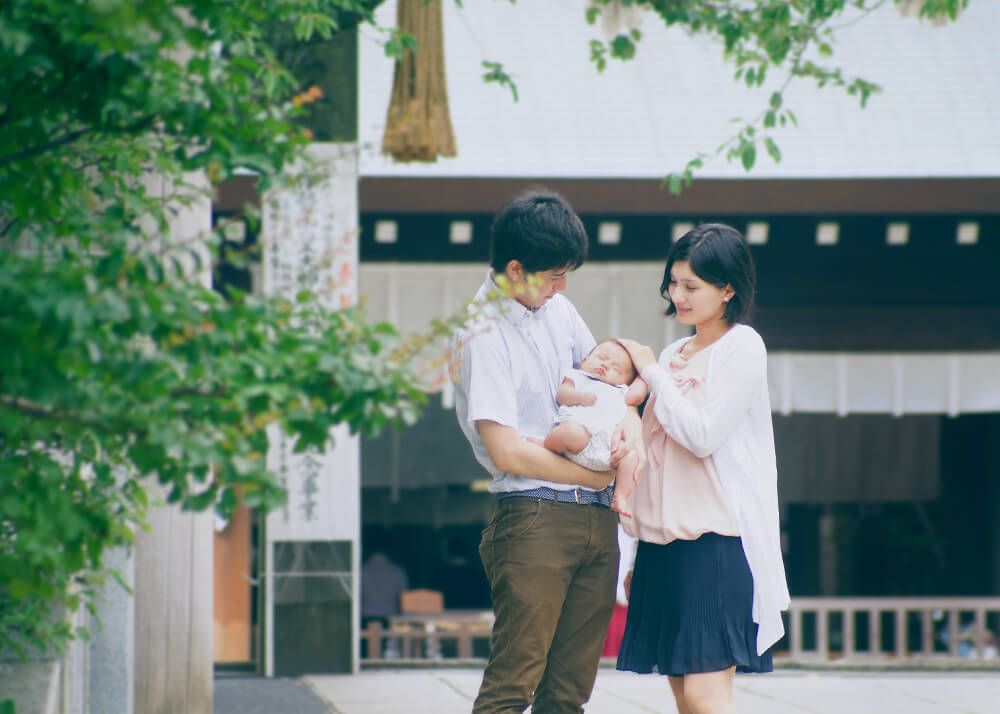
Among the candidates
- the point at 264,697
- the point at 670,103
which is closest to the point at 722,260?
the point at 264,697

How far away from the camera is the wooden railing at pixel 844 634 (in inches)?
377

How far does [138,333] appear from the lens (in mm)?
2592

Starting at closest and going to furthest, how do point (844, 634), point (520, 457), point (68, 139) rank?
point (68, 139)
point (520, 457)
point (844, 634)

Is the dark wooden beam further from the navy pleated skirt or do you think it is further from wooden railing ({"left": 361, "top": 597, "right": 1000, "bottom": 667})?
the navy pleated skirt

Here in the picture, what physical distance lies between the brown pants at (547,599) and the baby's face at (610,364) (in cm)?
38

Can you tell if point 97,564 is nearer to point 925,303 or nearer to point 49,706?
point 49,706

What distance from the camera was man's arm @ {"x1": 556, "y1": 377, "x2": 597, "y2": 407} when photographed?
11.6 ft

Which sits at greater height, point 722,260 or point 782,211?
point 782,211

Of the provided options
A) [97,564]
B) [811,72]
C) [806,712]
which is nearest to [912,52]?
[811,72]

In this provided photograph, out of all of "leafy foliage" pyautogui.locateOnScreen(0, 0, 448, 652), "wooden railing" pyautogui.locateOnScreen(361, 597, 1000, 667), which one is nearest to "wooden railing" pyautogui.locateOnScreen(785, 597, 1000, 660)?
"wooden railing" pyautogui.locateOnScreen(361, 597, 1000, 667)

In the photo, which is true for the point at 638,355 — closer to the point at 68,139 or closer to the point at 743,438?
the point at 743,438

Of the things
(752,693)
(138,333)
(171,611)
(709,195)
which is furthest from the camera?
(709,195)

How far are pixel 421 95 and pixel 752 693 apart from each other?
3.98 m

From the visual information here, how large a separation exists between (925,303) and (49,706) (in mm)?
7642
